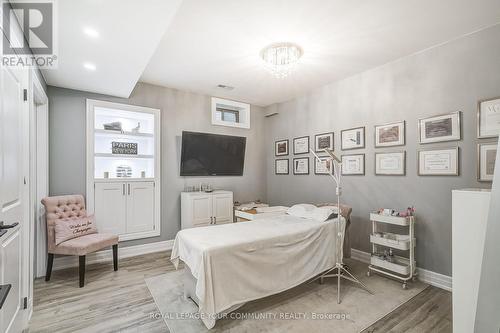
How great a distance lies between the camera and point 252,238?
219cm

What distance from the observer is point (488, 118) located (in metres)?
2.34

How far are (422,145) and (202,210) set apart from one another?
10.8 feet

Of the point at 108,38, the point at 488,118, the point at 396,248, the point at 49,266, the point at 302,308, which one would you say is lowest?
the point at 302,308

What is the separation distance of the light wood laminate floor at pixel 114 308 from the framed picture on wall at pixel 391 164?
1395mm

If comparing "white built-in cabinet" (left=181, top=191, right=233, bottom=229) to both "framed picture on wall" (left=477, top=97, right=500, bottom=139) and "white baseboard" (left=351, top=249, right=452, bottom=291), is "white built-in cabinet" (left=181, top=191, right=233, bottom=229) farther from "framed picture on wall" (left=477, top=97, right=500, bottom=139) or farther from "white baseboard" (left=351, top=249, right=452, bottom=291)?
"framed picture on wall" (left=477, top=97, right=500, bottom=139)

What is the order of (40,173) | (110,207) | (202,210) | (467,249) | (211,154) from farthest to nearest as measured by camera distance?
(211,154)
(202,210)
(110,207)
(40,173)
(467,249)

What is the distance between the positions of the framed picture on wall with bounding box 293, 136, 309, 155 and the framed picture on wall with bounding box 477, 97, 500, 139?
2.31m

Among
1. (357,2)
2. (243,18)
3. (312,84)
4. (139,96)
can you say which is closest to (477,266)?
(357,2)

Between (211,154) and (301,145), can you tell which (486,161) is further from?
(211,154)

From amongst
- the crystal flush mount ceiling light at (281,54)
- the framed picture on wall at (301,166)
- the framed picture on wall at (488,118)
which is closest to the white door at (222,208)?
the framed picture on wall at (301,166)

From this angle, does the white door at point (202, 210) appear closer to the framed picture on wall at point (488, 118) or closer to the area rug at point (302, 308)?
the area rug at point (302, 308)

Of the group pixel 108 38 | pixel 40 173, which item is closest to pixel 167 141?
pixel 40 173

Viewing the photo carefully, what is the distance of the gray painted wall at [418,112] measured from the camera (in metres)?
2.45

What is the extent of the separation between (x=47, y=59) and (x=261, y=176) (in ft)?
12.8
